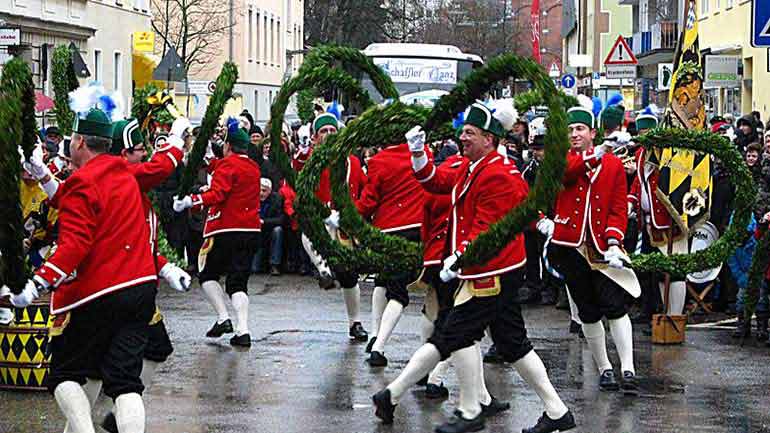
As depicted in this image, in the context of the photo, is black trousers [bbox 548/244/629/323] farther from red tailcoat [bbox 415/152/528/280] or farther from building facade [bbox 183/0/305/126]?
building facade [bbox 183/0/305/126]

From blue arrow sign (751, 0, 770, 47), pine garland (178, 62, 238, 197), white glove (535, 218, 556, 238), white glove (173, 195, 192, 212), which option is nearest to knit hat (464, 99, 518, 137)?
white glove (535, 218, 556, 238)

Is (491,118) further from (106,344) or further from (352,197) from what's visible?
(352,197)

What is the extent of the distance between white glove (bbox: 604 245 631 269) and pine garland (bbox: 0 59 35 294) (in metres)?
4.48

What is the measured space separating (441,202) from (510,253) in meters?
1.11

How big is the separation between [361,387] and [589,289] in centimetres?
176

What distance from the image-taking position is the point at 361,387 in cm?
1082

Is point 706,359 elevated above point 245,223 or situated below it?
below

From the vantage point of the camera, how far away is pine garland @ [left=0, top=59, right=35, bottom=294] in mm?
7441

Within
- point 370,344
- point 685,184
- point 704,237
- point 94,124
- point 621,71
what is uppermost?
point 621,71

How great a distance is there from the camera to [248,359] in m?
12.1

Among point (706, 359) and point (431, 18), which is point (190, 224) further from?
point (431, 18)

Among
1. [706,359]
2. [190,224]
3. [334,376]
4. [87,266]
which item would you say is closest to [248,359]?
[334,376]

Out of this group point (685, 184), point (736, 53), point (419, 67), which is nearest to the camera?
point (685, 184)

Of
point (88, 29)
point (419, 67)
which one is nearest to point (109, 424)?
point (419, 67)
